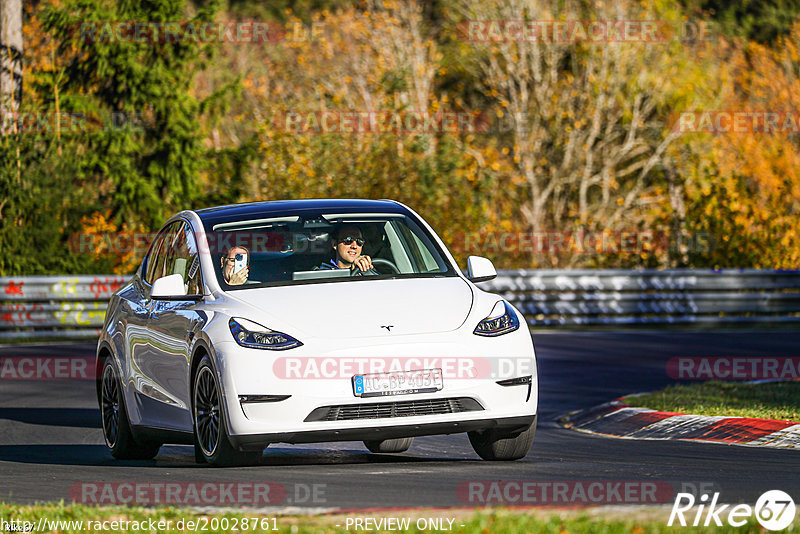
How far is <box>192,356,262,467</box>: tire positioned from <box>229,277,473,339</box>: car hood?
20.5 inches

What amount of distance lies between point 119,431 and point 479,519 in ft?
15.9

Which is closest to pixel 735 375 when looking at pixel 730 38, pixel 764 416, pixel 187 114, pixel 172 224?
pixel 764 416

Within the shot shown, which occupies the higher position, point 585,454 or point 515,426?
point 515,426

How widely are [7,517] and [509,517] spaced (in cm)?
236

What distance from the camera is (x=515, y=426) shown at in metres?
9.16

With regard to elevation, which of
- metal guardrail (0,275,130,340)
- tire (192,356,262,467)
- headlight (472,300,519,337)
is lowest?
metal guardrail (0,275,130,340)

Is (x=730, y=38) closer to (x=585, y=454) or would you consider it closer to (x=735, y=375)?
(x=735, y=375)
